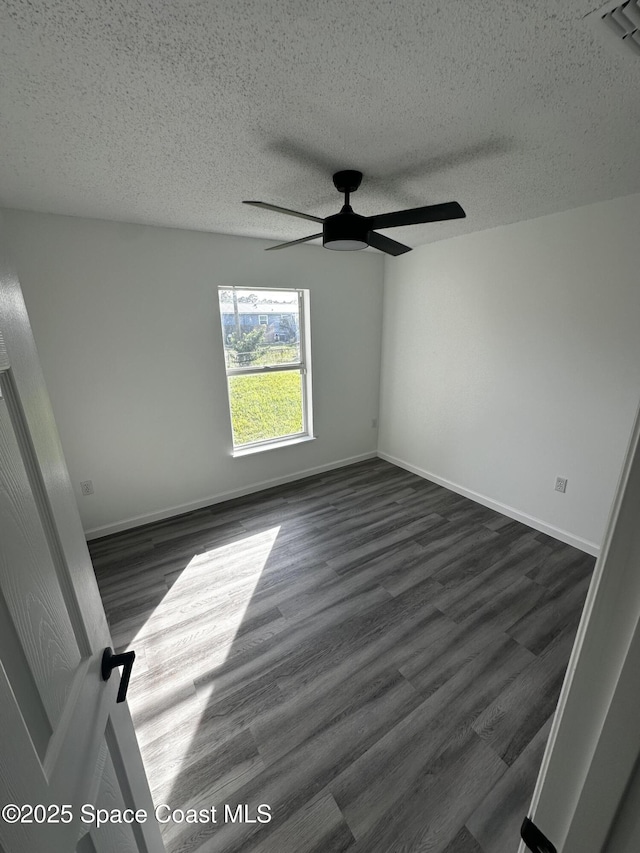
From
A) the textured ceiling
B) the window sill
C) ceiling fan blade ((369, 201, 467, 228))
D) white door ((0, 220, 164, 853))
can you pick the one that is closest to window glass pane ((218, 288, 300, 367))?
the window sill

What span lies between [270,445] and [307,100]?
280 centimetres

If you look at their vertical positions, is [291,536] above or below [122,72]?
below

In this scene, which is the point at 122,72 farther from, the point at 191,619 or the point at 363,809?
the point at 363,809

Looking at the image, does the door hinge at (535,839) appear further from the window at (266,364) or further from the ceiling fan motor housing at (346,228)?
the window at (266,364)

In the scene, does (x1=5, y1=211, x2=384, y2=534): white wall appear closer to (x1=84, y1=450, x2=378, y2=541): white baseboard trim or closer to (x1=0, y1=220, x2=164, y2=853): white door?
(x1=84, y1=450, x2=378, y2=541): white baseboard trim

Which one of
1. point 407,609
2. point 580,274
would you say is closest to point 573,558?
point 407,609

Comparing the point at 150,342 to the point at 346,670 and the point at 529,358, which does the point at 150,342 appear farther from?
the point at 529,358

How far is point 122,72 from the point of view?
1059mm

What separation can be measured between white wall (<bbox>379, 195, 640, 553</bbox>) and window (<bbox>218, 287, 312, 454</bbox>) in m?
1.17

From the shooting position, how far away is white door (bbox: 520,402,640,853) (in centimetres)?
38

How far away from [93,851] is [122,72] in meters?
1.96

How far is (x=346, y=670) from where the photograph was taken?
171 centimetres

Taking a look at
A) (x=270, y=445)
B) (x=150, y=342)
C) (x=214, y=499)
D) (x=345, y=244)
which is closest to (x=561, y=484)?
(x=345, y=244)

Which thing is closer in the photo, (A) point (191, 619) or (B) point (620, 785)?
(B) point (620, 785)
